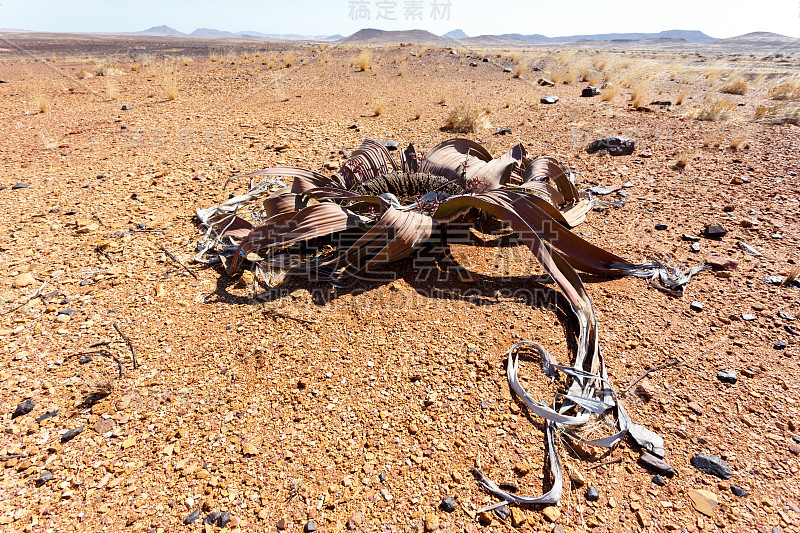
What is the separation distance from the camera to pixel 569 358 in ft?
6.52

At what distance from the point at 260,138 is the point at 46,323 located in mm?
3538

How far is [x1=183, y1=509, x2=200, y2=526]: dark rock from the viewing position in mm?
1338

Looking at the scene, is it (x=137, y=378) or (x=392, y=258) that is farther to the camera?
(x=392, y=258)

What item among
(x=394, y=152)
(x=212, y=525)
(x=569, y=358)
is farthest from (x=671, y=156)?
(x=212, y=525)

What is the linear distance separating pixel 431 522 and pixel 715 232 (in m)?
3.03

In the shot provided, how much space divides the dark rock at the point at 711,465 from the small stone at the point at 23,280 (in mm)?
3620

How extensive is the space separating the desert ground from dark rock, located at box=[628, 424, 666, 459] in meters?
0.04

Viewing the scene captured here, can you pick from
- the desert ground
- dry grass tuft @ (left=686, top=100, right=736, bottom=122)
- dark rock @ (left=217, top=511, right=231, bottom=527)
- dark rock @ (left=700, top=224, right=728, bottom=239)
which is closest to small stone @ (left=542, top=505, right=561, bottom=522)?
the desert ground

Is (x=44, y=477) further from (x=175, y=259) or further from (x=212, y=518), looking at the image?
(x=175, y=259)

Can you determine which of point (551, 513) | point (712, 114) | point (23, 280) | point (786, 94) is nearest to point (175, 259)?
point (23, 280)

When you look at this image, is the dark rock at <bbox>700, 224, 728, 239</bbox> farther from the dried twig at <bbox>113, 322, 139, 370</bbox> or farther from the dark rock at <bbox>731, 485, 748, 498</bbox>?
the dried twig at <bbox>113, 322, 139, 370</bbox>

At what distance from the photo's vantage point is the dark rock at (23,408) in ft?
5.47

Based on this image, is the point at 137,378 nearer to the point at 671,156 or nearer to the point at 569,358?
the point at 569,358

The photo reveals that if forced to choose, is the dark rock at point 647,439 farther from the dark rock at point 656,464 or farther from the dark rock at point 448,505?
the dark rock at point 448,505
